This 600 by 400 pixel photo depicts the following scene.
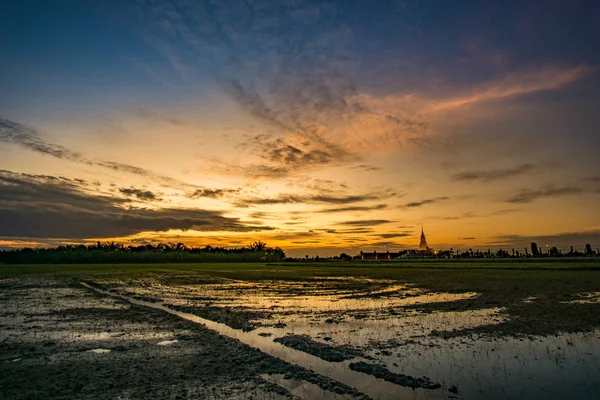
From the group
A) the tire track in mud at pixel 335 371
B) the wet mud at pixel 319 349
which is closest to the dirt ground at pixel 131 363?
the tire track in mud at pixel 335 371

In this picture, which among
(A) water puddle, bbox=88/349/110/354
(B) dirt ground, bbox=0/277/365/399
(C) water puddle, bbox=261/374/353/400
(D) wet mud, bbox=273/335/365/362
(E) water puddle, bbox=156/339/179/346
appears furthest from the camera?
(E) water puddle, bbox=156/339/179/346

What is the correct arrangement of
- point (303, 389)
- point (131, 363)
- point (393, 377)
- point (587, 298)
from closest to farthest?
point (303, 389) < point (393, 377) < point (131, 363) < point (587, 298)

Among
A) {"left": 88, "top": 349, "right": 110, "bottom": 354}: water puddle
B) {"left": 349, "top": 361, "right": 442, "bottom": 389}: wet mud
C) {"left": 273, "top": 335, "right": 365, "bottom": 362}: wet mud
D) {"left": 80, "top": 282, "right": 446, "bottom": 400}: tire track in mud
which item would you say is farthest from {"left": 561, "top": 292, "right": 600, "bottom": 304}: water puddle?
{"left": 88, "top": 349, "right": 110, "bottom": 354}: water puddle

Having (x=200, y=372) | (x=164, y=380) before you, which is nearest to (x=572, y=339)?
(x=200, y=372)

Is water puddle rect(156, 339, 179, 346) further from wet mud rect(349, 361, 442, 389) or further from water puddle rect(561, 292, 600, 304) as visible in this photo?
water puddle rect(561, 292, 600, 304)

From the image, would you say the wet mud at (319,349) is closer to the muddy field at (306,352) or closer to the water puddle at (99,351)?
the muddy field at (306,352)

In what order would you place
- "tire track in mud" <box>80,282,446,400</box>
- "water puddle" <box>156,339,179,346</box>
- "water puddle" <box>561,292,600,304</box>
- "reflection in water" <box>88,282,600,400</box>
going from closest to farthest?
"tire track in mud" <box>80,282,446,400</box>, "reflection in water" <box>88,282,600,400</box>, "water puddle" <box>156,339,179,346</box>, "water puddle" <box>561,292,600,304</box>

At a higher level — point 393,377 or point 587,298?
point 587,298

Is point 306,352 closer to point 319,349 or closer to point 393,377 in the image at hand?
point 319,349

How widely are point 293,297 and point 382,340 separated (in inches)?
553

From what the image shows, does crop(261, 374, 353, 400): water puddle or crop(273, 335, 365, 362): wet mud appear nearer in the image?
crop(261, 374, 353, 400): water puddle

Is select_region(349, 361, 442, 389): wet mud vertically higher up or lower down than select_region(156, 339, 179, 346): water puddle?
higher up

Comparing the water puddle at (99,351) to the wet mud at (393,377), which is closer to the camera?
the wet mud at (393,377)

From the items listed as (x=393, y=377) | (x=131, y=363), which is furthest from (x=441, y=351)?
(x=131, y=363)
